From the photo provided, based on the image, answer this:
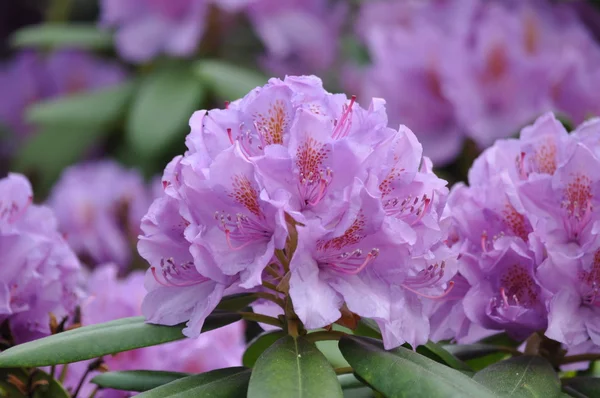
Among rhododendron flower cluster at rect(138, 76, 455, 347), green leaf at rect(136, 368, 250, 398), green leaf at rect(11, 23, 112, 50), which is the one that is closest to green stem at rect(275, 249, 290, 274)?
rhododendron flower cluster at rect(138, 76, 455, 347)

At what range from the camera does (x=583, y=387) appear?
0.98m

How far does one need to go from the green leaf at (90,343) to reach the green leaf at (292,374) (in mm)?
99

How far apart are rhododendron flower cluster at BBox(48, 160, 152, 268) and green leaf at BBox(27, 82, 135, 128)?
0.16m

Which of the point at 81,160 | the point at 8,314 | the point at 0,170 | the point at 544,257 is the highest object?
the point at 544,257

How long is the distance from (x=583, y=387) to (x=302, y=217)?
366 mm

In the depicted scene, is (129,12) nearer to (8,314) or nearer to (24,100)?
(24,100)

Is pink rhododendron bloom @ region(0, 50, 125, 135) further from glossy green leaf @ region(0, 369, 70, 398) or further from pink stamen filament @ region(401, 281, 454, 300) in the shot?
pink stamen filament @ region(401, 281, 454, 300)

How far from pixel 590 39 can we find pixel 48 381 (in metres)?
1.54

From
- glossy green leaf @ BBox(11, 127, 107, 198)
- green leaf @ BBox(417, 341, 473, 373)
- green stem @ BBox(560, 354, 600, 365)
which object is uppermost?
green leaf @ BBox(417, 341, 473, 373)

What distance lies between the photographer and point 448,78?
1.93m

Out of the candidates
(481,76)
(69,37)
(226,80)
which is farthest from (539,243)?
(69,37)

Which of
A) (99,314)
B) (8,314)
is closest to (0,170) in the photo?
(99,314)

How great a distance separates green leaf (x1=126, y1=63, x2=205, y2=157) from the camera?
7.40ft

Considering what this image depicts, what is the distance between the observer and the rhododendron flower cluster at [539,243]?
37.2 inches
